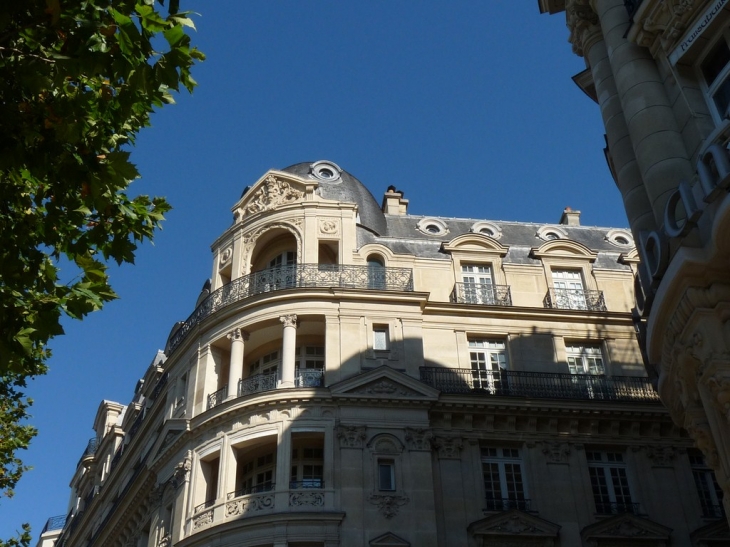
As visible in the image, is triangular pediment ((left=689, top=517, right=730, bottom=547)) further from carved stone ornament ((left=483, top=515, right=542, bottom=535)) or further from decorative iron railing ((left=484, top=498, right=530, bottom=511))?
decorative iron railing ((left=484, top=498, right=530, bottom=511))

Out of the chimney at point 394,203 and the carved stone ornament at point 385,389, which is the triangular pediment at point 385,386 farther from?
the chimney at point 394,203

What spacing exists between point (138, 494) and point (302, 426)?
850 centimetres

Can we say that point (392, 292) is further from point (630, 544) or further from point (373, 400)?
point (630, 544)

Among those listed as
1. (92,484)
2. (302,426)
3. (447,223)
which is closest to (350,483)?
(302,426)

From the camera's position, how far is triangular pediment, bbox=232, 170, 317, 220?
103 feet

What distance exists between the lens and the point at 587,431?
2733 centimetres

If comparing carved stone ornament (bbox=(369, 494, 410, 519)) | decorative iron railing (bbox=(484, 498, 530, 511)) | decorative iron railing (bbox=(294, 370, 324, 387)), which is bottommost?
carved stone ornament (bbox=(369, 494, 410, 519))

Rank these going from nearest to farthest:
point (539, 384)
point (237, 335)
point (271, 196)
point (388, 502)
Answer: point (388, 502)
point (539, 384)
point (237, 335)
point (271, 196)

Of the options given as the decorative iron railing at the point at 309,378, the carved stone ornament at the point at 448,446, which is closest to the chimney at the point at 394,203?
the decorative iron railing at the point at 309,378

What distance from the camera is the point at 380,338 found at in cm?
2825

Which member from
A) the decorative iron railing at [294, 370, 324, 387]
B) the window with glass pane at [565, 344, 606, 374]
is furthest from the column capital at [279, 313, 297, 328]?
the window with glass pane at [565, 344, 606, 374]

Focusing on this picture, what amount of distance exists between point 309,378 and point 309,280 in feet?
11.1

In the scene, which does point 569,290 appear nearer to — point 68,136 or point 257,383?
point 257,383

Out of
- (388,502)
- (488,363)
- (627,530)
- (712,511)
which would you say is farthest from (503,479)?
(712,511)
